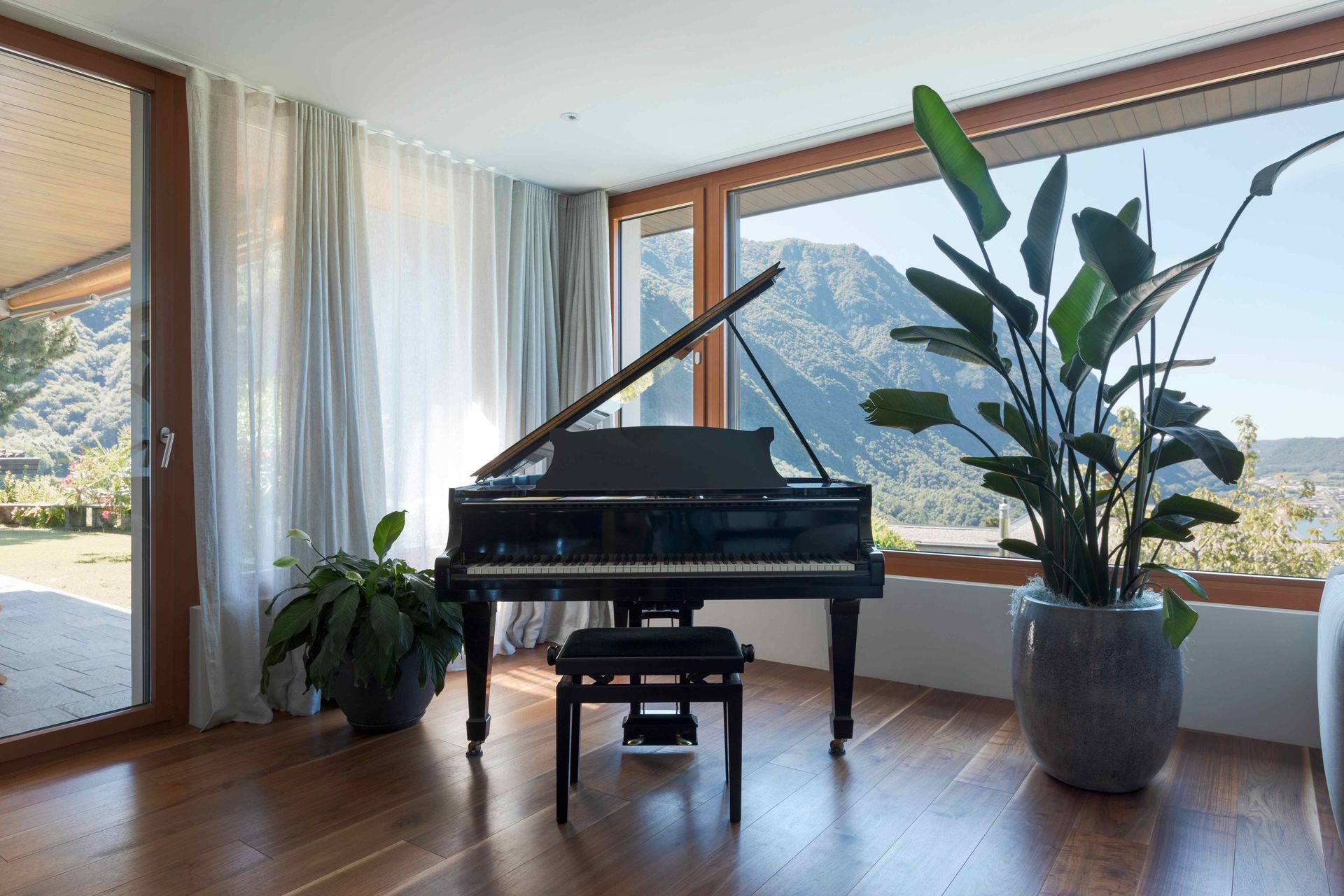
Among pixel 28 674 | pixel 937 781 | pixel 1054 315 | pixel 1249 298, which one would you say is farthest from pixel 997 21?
pixel 28 674

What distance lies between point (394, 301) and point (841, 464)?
2.43 meters

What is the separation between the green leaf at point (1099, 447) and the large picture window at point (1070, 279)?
1164mm

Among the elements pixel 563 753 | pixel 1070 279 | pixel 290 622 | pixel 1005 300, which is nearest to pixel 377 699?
pixel 290 622

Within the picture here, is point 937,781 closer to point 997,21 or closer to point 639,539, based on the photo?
point 639,539

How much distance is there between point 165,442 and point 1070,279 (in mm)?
3848

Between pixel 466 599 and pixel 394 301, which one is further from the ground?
pixel 394 301

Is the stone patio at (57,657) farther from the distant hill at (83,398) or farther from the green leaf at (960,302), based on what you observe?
the green leaf at (960,302)

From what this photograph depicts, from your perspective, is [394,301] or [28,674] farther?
[394,301]

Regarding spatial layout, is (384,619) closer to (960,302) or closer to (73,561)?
(73,561)

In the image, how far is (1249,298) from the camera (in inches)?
129

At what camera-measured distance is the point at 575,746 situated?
267cm

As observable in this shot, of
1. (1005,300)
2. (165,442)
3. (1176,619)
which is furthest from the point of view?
(165,442)

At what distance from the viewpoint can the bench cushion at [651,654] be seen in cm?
243

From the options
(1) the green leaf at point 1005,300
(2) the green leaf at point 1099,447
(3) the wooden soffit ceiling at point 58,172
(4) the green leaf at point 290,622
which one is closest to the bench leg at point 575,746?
(4) the green leaf at point 290,622
